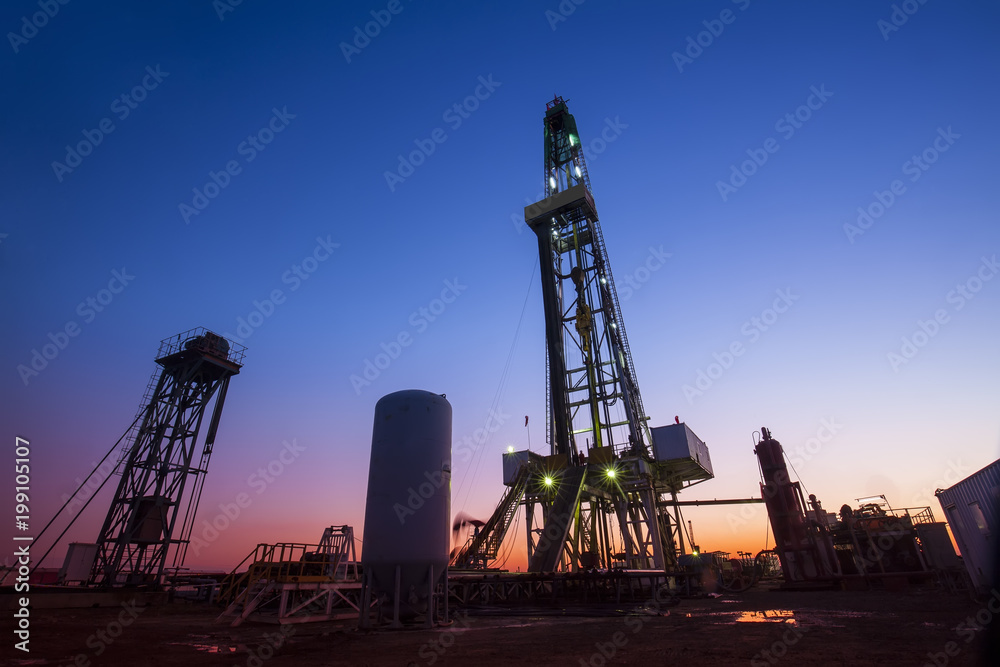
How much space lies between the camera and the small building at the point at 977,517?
11.8 m

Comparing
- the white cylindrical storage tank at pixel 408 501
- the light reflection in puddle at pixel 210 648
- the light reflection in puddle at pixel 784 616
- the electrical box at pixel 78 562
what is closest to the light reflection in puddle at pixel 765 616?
the light reflection in puddle at pixel 784 616

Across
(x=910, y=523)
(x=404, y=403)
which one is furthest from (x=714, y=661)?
(x=910, y=523)

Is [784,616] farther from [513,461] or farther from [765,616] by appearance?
[513,461]

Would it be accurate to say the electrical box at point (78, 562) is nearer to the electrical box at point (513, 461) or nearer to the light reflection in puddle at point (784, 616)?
the electrical box at point (513, 461)

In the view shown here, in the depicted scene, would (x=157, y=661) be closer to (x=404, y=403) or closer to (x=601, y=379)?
(x=404, y=403)

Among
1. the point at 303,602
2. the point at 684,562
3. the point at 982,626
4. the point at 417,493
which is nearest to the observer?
the point at 982,626

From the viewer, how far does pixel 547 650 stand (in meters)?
7.80

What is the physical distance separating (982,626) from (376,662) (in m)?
11.3

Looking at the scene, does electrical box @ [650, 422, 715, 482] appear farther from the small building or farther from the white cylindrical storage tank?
the white cylindrical storage tank

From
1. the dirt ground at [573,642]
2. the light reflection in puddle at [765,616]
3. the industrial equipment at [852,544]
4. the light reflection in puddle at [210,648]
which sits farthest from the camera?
the industrial equipment at [852,544]

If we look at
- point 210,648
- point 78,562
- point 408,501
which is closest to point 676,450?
point 408,501

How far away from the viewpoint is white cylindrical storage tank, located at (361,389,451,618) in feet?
34.3

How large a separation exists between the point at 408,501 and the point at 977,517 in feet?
51.9

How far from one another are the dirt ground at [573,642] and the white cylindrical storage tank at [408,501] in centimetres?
112
